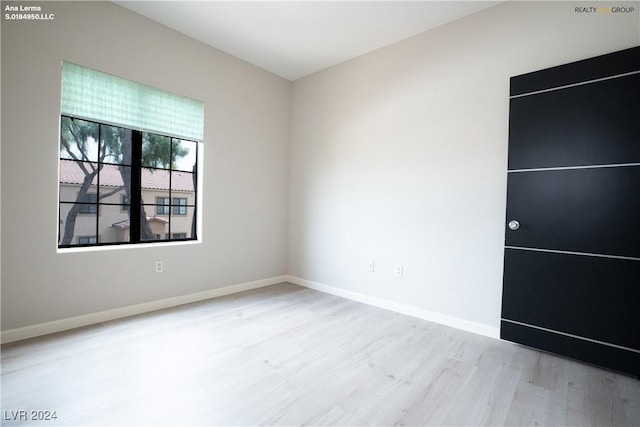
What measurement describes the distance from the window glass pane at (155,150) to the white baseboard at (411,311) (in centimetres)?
230

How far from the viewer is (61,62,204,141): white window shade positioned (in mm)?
2502

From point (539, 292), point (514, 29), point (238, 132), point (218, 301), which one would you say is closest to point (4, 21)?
point (238, 132)

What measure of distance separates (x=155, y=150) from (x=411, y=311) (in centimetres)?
321

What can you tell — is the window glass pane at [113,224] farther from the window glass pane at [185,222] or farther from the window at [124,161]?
the window glass pane at [185,222]

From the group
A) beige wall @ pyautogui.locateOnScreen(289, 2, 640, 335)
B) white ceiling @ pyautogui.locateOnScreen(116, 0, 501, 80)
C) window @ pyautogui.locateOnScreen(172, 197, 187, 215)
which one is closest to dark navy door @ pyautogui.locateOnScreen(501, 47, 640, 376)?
beige wall @ pyautogui.locateOnScreen(289, 2, 640, 335)

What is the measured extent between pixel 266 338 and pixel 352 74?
3093 millimetres

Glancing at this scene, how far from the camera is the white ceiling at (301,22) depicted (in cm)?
263

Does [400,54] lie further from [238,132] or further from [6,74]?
[6,74]

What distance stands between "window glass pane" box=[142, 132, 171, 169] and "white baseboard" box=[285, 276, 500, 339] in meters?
2.30

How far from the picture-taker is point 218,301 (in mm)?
3340

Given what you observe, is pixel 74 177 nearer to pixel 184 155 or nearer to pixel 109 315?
pixel 184 155

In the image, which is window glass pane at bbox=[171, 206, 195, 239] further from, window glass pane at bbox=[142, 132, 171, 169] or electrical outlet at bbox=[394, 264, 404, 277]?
electrical outlet at bbox=[394, 264, 404, 277]

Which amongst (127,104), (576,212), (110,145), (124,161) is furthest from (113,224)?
(576,212)

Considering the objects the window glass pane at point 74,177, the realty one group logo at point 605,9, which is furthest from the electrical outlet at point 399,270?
the window glass pane at point 74,177
